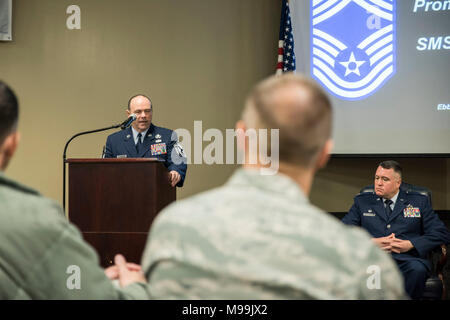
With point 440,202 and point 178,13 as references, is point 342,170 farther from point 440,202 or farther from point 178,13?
point 178,13

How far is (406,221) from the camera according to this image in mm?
3504

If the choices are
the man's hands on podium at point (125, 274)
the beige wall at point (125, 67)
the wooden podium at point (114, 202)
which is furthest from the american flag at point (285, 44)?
the man's hands on podium at point (125, 274)

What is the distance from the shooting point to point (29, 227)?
1019mm

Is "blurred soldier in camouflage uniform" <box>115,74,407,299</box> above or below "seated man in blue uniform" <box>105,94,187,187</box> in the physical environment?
below

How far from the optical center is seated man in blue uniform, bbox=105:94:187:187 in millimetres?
4023

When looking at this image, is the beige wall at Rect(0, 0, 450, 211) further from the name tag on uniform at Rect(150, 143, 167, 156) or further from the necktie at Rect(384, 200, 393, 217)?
the necktie at Rect(384, 200, 393, 217)

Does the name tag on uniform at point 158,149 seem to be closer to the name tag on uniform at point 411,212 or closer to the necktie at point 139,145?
the necktie at point 139,145

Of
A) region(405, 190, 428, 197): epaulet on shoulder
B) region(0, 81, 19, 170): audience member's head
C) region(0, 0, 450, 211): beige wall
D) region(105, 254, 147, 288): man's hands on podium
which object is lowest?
region(405, 190, 428, 197): epaulet on shoulder

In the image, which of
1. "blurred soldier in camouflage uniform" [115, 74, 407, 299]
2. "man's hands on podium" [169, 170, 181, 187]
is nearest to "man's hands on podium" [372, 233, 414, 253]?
"man's hands on podium" [169, 170, 181, 187]

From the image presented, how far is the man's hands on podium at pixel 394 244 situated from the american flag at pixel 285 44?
205 cm

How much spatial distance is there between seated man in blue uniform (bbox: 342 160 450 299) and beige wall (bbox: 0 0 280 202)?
1.98 metres

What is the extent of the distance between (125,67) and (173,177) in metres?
2.22

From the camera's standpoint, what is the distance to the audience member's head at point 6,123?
1.12m
